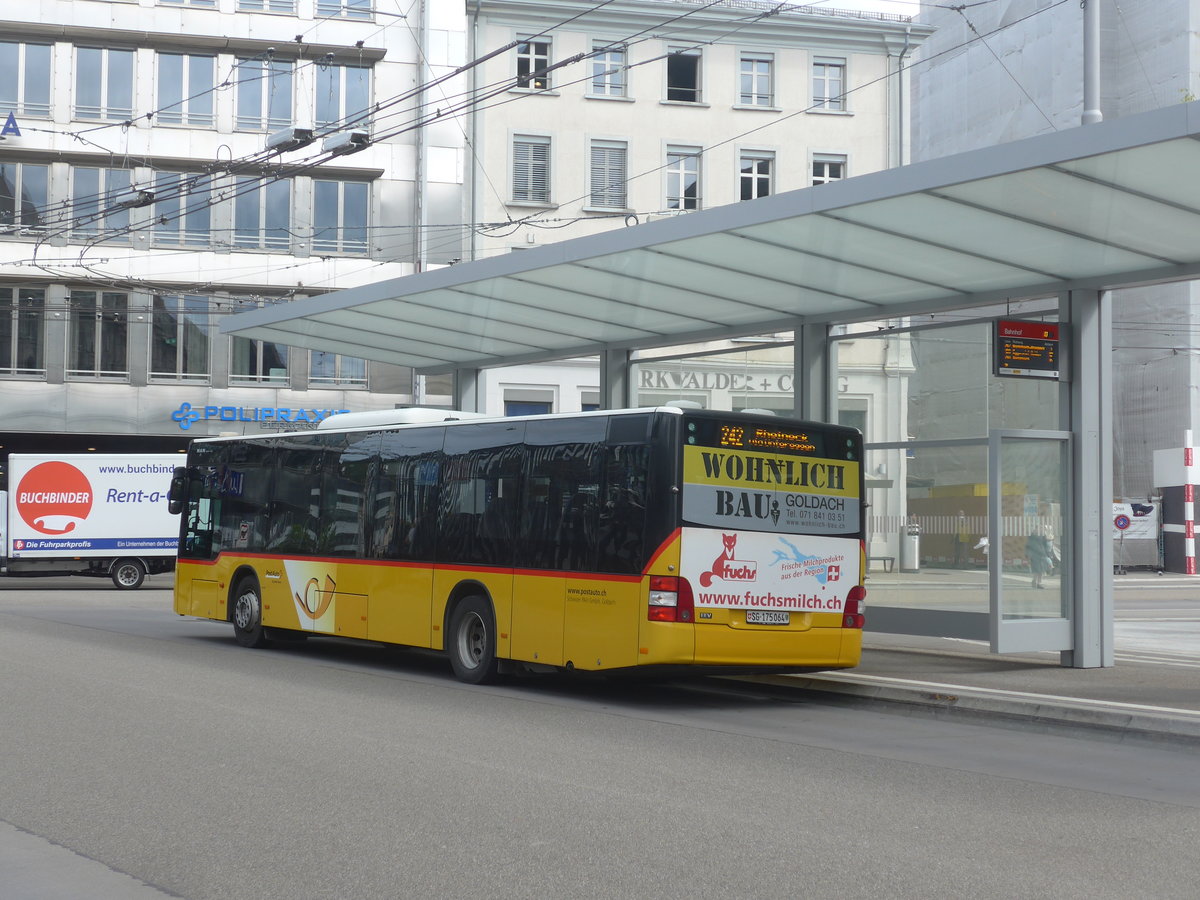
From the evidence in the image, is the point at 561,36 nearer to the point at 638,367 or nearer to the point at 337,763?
the point at 638,367

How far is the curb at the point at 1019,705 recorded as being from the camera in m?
11.0

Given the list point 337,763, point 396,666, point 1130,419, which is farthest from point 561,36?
point 337,763

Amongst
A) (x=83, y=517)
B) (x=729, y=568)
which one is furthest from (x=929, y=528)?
(x=83, y=517)

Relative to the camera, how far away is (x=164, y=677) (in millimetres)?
14219

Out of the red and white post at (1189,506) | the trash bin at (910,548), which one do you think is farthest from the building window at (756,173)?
the trash bin at (910,548)

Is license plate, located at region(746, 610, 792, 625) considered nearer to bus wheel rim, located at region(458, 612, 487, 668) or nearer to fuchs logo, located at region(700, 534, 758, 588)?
fuchs logo, located at region(700, 534, 758, 588)

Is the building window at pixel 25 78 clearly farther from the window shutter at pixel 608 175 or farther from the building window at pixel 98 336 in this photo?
the window shutter at pixel 608 175

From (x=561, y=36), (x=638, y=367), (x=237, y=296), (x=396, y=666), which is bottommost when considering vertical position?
(x=396, y=666)

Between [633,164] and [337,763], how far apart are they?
117 ft

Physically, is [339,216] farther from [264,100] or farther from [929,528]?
[929,528]

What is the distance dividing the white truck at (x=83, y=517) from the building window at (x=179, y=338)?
6354 millimetres

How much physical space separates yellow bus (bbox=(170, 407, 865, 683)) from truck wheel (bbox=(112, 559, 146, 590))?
20.4 metres

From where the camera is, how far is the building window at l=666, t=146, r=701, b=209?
43.4 meters

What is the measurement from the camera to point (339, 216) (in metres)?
42.1
